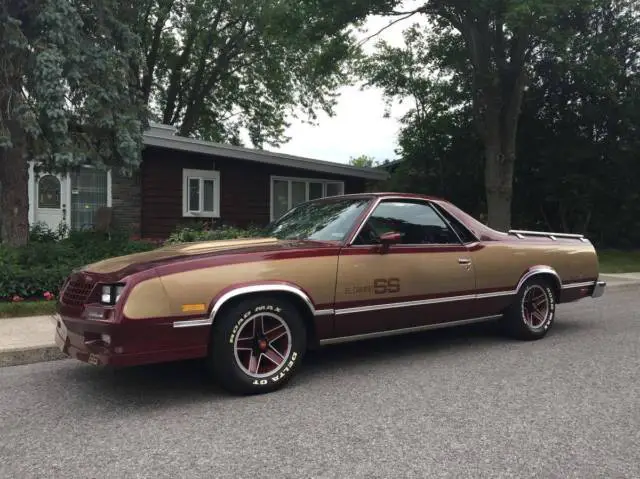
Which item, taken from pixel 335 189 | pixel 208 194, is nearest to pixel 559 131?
pixel 335 189

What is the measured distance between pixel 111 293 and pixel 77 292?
53 cm

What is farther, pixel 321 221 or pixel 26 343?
pixel 26 343

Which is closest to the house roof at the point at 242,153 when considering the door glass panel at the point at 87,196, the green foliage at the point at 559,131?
the door glass panel at the point at 87,196

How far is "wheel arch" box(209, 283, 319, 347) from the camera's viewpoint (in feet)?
14.1

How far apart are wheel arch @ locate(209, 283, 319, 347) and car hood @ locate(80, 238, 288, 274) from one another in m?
0.40

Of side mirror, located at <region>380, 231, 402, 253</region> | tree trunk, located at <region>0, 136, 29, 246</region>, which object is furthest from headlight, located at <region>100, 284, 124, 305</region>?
tree trunk, located at <region>0, 136, 29, 246</region>

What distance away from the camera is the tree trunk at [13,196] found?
29.6 ft

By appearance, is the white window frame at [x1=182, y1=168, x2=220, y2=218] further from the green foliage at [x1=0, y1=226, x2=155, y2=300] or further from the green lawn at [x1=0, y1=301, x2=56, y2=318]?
the green lawn at [x1=0, y1=301, x2=56, y2=318]

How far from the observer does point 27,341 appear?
5941 millimetres

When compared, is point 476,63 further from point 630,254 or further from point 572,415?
point 572,415

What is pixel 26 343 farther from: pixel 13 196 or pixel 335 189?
pixel 335 189

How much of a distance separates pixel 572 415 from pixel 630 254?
730 inches

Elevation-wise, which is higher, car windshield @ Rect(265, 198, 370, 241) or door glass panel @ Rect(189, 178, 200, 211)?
door glass panel @ Rect(189, 178, 200, 211)

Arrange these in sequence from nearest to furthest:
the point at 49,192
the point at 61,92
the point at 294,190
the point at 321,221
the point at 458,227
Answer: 1. the point at 321,221
2. the point at 458,227
3. the point at 61,92
4. the point at 49,192
5. the point at 294,190
